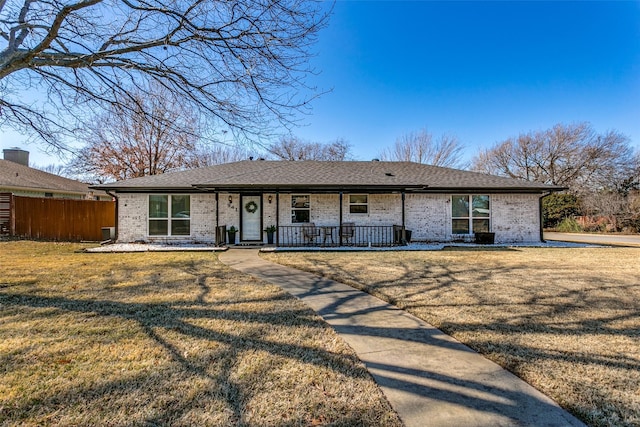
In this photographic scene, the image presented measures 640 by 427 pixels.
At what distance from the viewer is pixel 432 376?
9.00 ft

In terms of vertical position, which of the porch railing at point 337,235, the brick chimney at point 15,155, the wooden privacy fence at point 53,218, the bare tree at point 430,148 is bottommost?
the porch railing at point 337,235

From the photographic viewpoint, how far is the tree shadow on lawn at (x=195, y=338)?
236 centimetres

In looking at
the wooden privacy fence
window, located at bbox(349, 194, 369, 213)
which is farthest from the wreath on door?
the wooden privacy fence

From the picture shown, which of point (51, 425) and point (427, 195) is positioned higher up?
point (427, 195)

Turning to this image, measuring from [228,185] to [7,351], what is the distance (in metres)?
9.48

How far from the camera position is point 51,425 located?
2.12 meters

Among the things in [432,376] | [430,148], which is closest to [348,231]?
[432,376]

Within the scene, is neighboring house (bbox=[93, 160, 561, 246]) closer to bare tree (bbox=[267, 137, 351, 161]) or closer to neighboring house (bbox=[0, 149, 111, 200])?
neighboring house (bbox=[0, 149, 111, 200])

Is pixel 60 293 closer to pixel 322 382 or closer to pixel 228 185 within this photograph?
pixel 322 382

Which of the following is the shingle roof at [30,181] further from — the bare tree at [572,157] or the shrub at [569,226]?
the bare tree at [572,157]

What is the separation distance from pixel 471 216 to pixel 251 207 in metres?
10.1

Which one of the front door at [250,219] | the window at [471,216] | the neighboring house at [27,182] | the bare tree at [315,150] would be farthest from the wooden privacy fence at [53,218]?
the bare tree at [315,150]

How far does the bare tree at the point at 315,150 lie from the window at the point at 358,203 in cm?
2300

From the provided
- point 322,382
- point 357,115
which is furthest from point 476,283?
point 357,115
